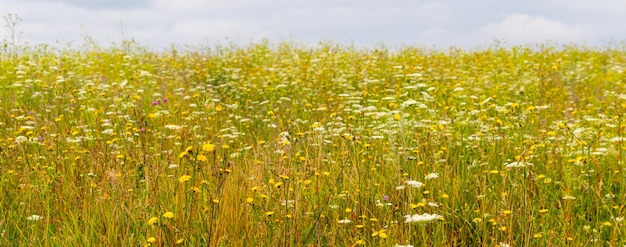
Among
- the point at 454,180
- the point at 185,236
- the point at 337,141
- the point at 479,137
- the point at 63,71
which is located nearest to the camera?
the point at 185,236

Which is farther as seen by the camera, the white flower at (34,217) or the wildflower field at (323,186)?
the white flower at (34,217)

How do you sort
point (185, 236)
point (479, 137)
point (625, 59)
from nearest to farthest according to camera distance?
1. point (185, 236)
2. point (479, 137)
3. point (625, 59)

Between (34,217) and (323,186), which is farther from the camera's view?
(323,186)

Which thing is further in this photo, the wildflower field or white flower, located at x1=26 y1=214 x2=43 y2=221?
white flower, located at x1=26 y1=214 x2=43 y2=221

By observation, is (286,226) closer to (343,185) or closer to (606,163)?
(343,185)

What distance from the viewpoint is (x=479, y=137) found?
4.66 metres

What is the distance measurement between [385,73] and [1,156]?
658 centimetres

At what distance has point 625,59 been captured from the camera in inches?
504

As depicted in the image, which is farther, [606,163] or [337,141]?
[337,141]

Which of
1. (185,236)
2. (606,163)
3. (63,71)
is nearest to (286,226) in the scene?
(185,236)

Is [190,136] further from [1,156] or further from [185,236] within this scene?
[185,236]

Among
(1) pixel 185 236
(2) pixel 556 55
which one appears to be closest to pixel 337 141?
(1) pixel 185 236

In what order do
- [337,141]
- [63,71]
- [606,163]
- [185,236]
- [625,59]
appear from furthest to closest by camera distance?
[625,59] < [63,71] < [337,141] < [606,163] < [185,236]

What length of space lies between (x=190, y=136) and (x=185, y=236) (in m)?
2.40
